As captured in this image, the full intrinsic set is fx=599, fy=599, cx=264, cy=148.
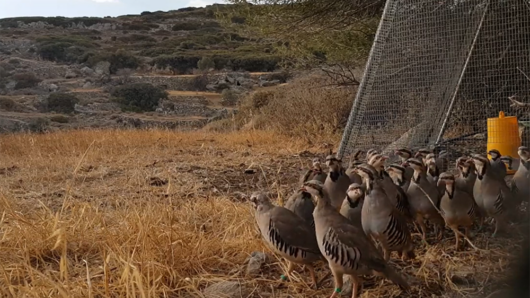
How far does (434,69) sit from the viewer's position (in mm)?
6340

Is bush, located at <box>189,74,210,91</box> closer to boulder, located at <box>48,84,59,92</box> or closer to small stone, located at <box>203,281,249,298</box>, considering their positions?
boulder, located at <box>48,84,59,92</box>

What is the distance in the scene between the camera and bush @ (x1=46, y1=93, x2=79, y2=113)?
26406 millimetres

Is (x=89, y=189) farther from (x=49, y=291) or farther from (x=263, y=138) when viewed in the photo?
(x=263, y=138)

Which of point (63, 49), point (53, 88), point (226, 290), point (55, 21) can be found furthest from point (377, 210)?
point (55, 21)

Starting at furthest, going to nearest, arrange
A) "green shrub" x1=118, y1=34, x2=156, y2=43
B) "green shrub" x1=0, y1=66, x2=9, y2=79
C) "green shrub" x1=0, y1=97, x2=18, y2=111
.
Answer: "green shrub" x1=118, y1=34, x2=156, y2=43
"green shrub" x1=0, y1=66, x2=9, y2=79
"green shrub" x1=0, y1=97, x2=18, y2=111

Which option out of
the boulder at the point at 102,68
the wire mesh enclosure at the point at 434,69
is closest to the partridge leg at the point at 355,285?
the wire mesh enclosure at the point at 434,69

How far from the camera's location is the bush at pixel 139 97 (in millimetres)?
27156

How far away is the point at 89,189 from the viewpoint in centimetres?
589

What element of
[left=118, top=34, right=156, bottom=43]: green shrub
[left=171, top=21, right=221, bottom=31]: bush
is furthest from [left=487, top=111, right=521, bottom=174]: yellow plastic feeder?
[left=171, top=21, right=221, bottom=31]: bush

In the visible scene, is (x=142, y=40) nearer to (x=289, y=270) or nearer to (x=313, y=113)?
(x=313, y=113)

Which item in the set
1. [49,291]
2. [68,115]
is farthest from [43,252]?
[68,115]

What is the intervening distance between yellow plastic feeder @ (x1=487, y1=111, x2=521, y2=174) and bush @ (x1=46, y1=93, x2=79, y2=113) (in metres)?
23.3

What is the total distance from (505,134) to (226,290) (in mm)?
3491

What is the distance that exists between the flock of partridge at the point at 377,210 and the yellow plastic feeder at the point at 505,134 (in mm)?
1046
